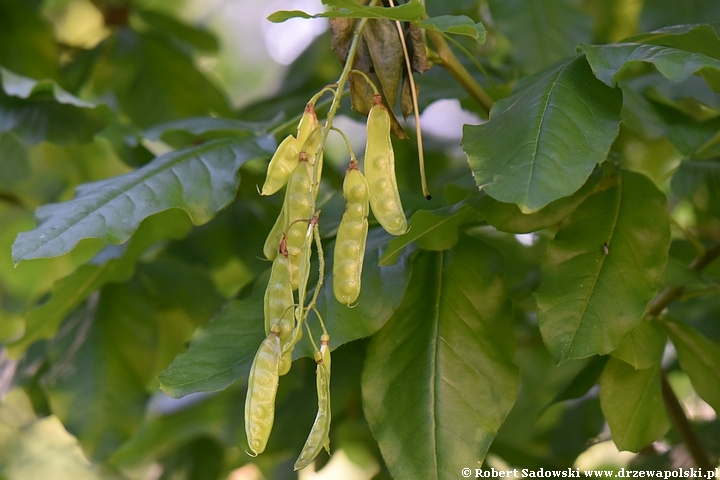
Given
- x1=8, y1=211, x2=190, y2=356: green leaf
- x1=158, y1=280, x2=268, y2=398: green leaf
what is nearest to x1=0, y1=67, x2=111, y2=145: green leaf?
x1=8, y1=211, x2=190, y2=356: green leaf

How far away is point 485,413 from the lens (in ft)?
1.89

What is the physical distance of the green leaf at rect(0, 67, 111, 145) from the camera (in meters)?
0.83

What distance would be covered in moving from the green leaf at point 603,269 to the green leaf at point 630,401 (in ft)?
0.47

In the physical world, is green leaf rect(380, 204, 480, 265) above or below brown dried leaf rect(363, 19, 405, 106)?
below

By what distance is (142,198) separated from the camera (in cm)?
58

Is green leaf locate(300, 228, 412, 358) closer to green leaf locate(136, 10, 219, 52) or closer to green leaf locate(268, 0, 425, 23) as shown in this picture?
green leaf locate(268, 0, 425, 23)

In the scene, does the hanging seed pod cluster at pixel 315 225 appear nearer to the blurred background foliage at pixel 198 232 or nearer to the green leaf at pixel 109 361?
the blurred background foliage at pixel 198 232

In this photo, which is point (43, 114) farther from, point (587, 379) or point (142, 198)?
point (587, 379)

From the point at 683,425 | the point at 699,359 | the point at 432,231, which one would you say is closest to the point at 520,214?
the point at 432,231

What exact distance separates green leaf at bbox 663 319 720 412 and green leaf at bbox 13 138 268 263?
0.47 metres

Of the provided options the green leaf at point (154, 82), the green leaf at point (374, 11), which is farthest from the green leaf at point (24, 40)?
the green leaf at point (374, 11)

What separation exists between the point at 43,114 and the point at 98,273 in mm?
250

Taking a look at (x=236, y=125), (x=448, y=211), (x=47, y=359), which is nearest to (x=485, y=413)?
(x=448, y=211)

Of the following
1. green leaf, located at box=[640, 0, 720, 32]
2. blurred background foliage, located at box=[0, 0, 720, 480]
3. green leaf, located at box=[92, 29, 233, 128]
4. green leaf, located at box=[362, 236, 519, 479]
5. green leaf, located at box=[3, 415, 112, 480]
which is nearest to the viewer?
green leaf, located at box=[362, 236, 519, 479]
